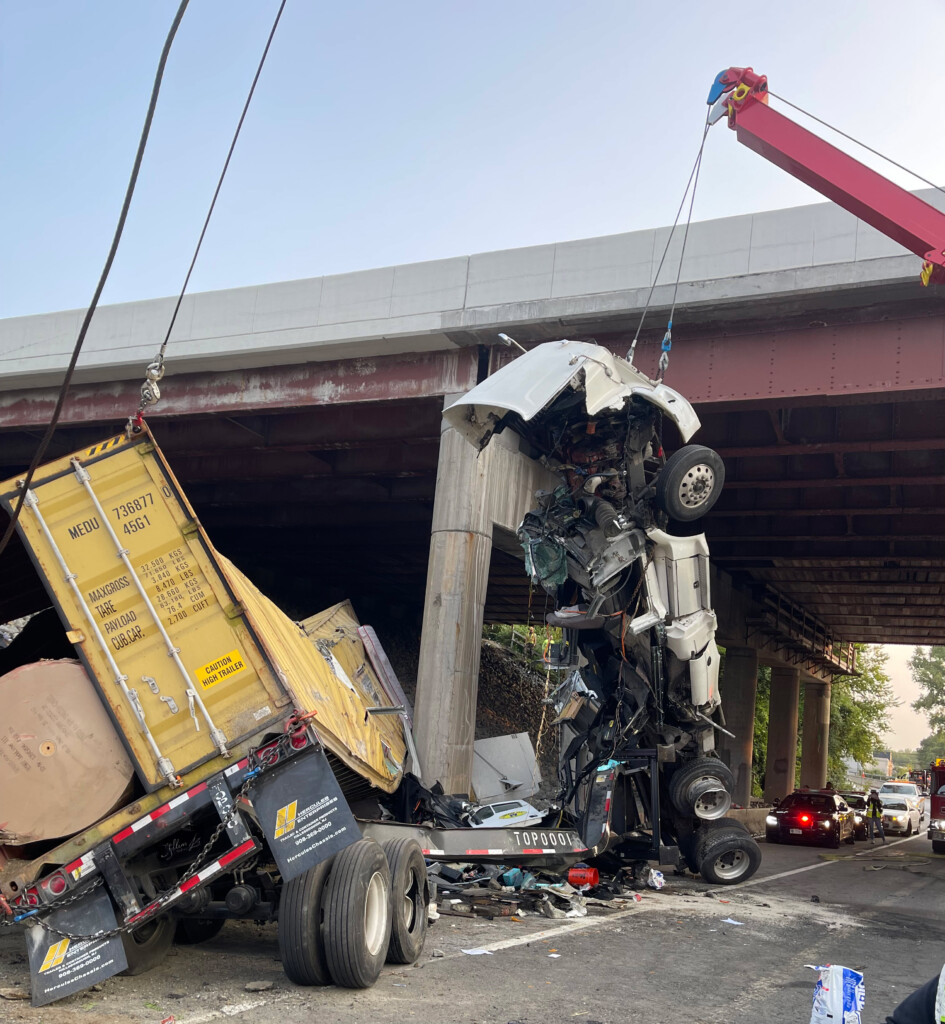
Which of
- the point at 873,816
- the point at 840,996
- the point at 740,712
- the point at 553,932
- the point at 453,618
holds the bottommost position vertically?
the point at 873,816

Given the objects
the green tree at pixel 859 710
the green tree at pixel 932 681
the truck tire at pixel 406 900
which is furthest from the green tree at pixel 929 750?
the truck tire at pixel 406 900

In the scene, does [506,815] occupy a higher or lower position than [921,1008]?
lower

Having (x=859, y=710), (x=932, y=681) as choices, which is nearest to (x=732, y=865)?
Answer: (x=859, y=710)

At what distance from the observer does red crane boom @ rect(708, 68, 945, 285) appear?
10406mm

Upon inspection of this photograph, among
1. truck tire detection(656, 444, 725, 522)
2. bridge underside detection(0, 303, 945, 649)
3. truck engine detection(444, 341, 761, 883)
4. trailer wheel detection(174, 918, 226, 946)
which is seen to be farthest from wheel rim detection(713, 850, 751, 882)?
trailer wheel detection(174, 918, 226, 946)

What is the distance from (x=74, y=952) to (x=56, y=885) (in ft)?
1.32

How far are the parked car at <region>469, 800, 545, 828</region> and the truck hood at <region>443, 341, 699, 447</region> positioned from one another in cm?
421

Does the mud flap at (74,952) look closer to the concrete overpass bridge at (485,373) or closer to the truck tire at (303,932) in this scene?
the truck tire at (303,932)

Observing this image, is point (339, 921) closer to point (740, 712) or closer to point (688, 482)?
point (688, 482)

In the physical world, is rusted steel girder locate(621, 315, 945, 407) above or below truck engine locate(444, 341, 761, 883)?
above

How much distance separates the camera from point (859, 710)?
6462 cm

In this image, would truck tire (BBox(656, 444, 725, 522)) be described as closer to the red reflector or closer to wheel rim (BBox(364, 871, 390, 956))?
wheel rim (BBox(364, 871, 390, 956))

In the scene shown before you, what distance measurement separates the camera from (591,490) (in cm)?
1024

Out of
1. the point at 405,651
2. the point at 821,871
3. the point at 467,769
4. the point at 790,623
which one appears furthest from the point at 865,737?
the point at 467,769
